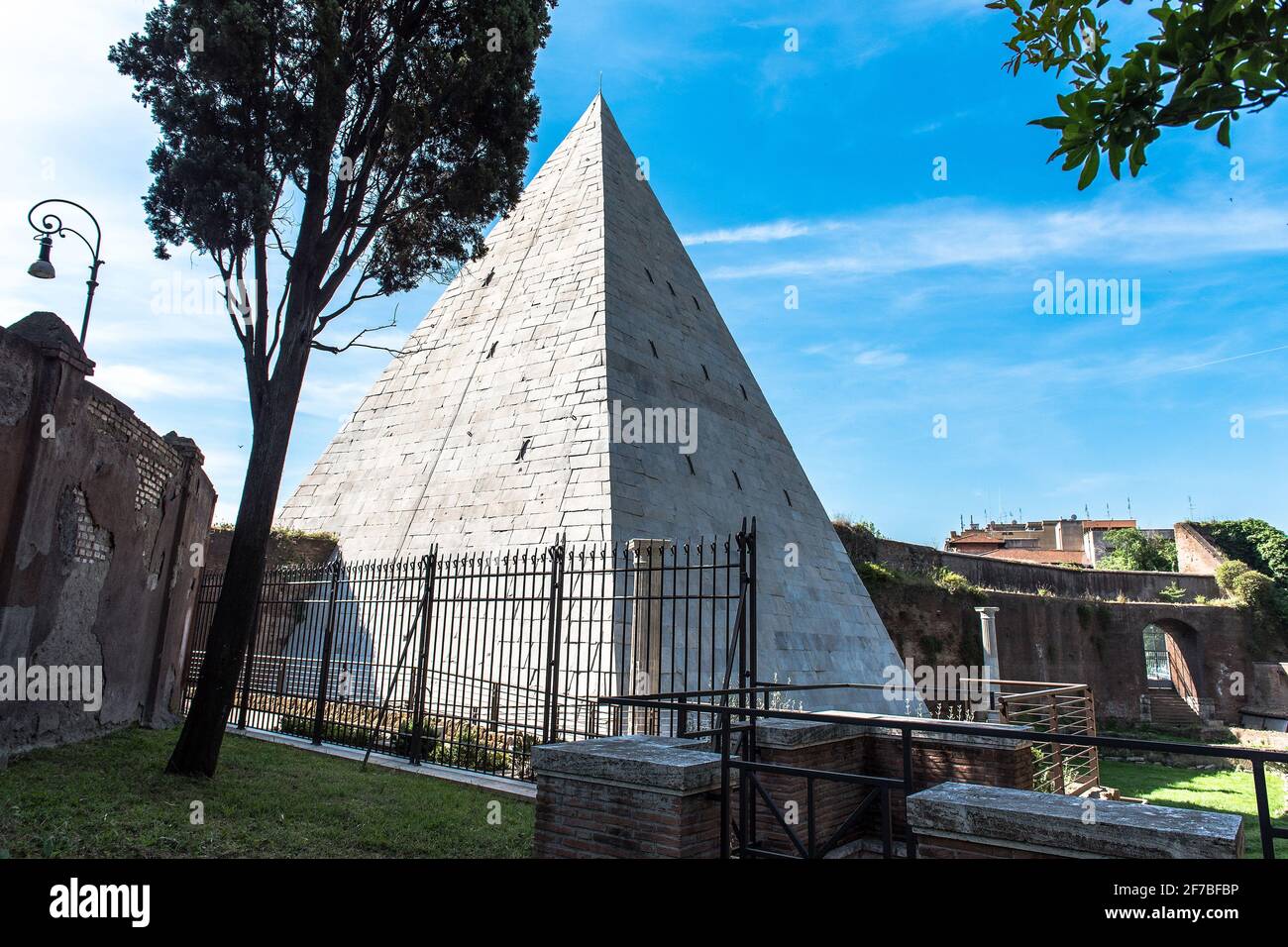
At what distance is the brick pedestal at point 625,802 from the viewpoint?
3.06 m

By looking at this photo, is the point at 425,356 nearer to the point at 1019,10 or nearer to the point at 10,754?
the point at 10,754

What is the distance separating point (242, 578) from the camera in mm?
5949

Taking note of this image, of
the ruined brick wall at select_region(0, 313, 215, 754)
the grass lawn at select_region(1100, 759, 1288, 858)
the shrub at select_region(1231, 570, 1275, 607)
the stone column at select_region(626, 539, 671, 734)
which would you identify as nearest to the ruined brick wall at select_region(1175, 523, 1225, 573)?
the shrub at select_region(1231, 570, 1275, 607)

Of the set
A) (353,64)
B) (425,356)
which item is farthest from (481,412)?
(353,64)

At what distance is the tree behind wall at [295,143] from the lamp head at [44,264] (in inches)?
89.1

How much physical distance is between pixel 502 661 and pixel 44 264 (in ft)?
21.5

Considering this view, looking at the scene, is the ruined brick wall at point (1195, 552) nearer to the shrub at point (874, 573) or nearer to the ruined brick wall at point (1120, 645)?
the ruined brick wall at point (1120, 645)

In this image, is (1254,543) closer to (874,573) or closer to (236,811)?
(874,573)

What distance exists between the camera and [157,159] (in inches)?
259

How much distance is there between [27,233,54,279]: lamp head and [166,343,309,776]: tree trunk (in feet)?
12.4

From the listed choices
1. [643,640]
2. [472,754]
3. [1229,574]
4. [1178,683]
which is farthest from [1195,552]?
[472,754]

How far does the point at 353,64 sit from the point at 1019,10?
5780 millimetres

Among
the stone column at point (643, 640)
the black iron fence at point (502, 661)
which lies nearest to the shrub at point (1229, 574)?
the black iron fence at point (502, 661)

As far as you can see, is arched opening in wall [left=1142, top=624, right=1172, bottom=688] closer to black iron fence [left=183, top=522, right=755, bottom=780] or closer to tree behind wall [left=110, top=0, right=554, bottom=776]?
black iron fence [left=183, top=522, right=755, bottom=780]
